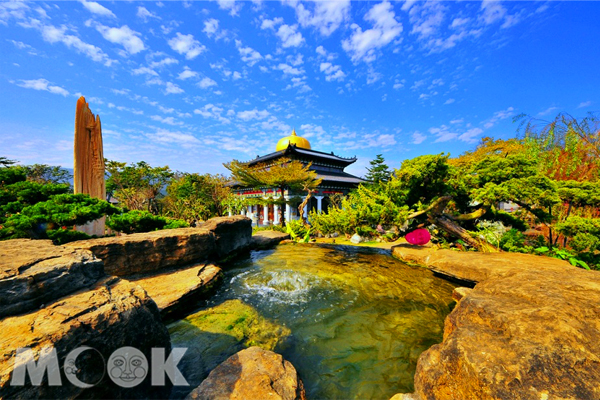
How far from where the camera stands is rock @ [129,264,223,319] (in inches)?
166

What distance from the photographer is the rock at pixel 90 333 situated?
144 cm

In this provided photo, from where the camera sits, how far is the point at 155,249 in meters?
5.52

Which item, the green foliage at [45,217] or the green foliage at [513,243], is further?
the green foliage at [513,243]

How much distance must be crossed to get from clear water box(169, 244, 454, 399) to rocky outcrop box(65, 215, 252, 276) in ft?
4.18

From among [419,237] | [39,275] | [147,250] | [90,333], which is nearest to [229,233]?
[147,250]

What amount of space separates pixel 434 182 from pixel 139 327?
7.35m

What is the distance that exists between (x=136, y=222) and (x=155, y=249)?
6.67ft

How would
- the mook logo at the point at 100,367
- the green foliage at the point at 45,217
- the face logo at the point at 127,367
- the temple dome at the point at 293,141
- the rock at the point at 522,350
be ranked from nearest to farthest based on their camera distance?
the mook logo at the point at 100,367, the rock at the point at 522,350, the face logo at the point at 127,367, the green foliage at the point at 45,217, the temple dome at the point at 293,141

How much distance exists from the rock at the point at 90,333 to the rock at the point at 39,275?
11cm

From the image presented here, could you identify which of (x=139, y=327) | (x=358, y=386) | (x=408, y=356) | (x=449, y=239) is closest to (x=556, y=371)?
(x=408, y=356)

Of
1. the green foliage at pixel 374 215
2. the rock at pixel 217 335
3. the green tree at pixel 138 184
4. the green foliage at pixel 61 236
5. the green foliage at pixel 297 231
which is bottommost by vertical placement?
the rock at pixel 217 335

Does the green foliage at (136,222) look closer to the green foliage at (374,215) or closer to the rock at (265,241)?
the rock at (265,241)

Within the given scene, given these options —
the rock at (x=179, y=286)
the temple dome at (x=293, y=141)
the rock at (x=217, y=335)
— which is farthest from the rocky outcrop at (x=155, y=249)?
the temple dome at (x=293, y=141)

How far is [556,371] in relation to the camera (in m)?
1.75
